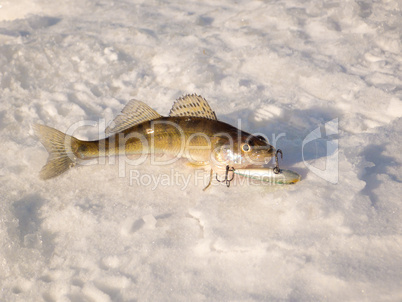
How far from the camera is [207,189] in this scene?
3.55 m

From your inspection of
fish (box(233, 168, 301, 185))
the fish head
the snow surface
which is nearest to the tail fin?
the snow surface

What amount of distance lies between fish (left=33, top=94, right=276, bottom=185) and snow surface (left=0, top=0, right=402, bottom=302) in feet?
0.70

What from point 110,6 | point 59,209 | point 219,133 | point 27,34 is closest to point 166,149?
point 219,133

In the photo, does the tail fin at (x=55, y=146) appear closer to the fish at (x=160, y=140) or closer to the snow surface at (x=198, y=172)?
the fish at (x=160, y=140)

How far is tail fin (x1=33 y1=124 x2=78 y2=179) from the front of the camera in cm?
362

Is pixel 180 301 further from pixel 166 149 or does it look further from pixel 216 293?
pixel 166 149

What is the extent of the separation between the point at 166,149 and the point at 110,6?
3.87 meters

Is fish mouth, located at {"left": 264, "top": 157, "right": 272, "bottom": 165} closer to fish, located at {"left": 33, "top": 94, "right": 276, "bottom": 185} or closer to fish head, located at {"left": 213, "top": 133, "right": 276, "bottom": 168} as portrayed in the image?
fish head, located at {"left": 213, "top": 133, "right": 276, "bottom": 168}

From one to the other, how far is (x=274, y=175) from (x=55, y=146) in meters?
2.29

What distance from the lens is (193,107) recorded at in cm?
363

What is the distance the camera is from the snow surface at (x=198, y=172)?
2840 mm

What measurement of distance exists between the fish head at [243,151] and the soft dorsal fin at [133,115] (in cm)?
82

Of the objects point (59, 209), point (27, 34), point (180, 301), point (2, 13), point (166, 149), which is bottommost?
point (180, 301)

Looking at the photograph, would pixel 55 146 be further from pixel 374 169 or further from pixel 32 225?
pixel 374 169
